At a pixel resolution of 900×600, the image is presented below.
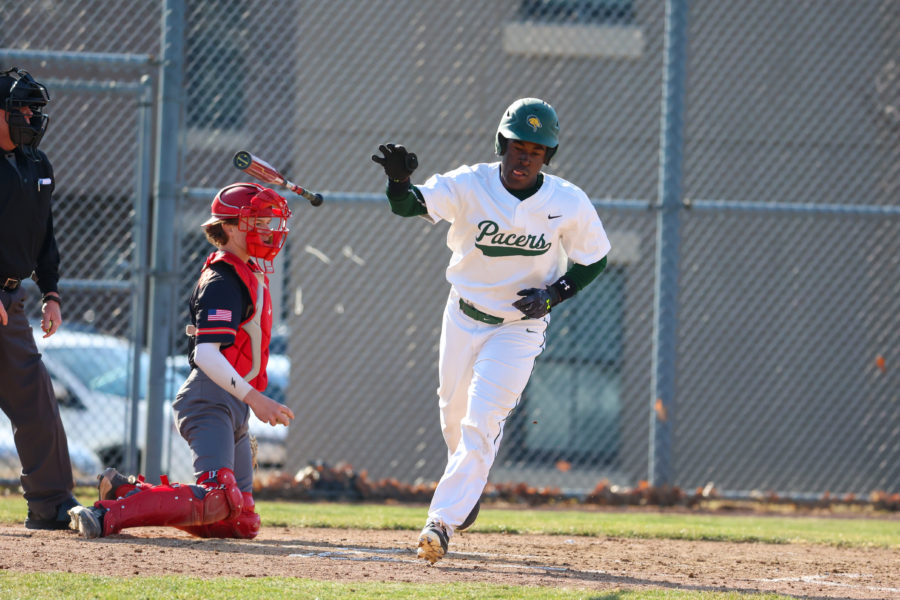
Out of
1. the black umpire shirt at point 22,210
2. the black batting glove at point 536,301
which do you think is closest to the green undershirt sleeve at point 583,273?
the black batting glove at point 536,301

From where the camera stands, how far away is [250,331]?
493cm

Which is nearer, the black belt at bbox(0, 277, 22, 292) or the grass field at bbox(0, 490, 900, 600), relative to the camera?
the grass field at bbox(0, 490, 900, 600)

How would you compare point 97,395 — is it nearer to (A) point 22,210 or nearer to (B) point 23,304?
(B) point 23,304

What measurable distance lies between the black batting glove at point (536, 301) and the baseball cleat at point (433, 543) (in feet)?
3.32

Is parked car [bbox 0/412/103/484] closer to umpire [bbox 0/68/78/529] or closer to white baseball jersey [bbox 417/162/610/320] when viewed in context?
umpire [bbox 0/68/78/529]

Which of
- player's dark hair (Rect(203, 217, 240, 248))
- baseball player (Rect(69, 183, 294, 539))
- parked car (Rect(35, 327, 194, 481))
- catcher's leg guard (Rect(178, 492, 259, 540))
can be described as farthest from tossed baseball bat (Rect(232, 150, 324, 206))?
parked car (Rect(35, 327, 194, 481))

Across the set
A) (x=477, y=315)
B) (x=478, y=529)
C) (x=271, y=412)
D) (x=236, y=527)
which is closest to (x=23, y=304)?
(x=236, y=527)

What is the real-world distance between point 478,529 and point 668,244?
264 cm

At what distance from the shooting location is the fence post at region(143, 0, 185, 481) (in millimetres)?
7426

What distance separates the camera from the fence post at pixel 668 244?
25.8 feet

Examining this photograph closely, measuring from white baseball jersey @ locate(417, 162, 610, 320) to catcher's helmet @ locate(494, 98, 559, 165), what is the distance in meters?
0.26

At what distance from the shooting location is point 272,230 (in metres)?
4.92

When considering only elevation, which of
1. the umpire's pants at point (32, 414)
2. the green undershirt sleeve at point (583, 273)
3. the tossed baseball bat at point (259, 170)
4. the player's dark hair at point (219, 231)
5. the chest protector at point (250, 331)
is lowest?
the umpire's pants at point (32, 414)

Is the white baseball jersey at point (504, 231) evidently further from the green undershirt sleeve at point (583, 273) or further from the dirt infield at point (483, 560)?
the dirt infield at point (483, 560)
